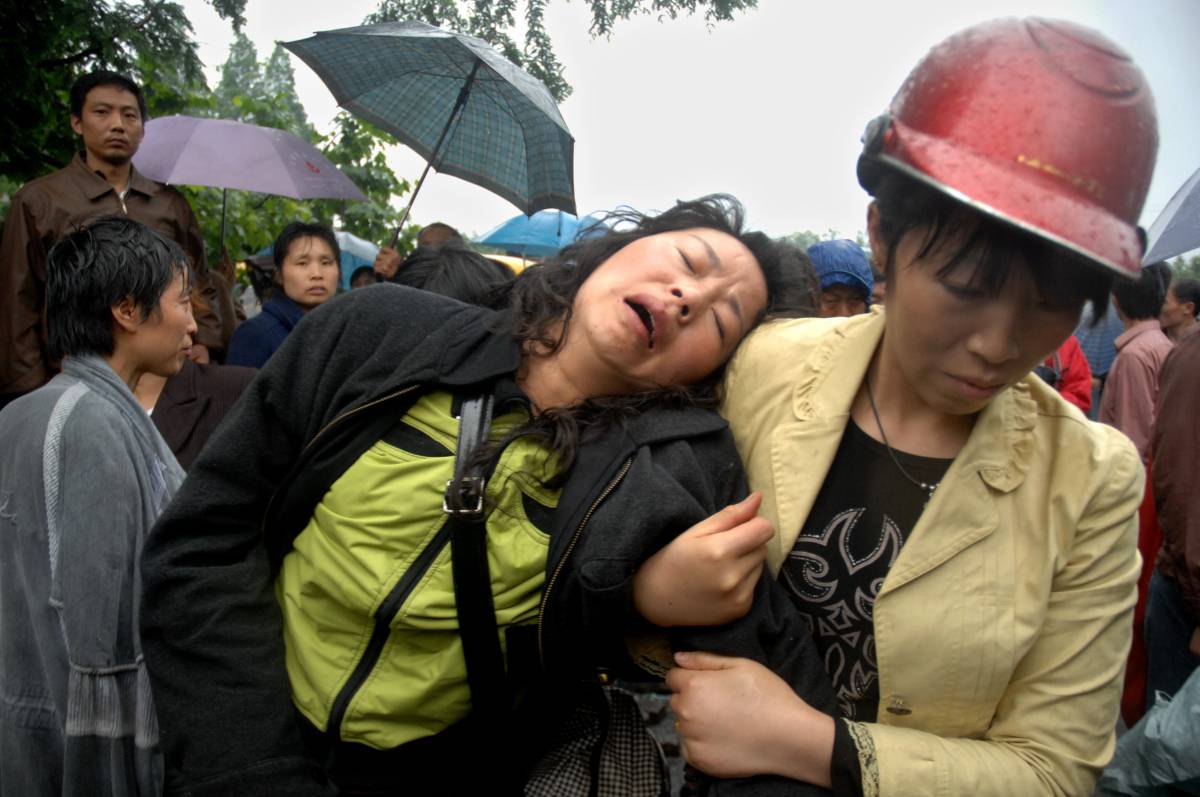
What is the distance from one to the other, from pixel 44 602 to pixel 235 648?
1.01 m

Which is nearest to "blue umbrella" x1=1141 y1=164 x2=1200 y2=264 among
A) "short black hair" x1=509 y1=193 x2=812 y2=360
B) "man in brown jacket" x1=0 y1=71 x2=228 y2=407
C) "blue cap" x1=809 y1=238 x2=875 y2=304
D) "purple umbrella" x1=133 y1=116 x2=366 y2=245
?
"blue cap" x1=809 y1=238 x2=875 y2=304

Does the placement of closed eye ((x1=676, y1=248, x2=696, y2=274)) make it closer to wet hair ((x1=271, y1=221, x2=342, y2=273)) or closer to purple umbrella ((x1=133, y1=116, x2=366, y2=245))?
wet hair ((x1=271, y1=221, x2=342, y2=273))

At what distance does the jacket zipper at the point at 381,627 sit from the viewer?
1.47m

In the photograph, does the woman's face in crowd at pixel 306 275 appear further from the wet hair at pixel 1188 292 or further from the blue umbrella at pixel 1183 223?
the wet hair at pixel 1188 292

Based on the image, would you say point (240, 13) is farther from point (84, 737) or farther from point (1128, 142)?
point (1128, 142)

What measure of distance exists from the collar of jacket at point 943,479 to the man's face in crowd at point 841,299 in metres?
2.40

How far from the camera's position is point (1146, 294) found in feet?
17.1

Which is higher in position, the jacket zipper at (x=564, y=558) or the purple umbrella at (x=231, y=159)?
the purple umbrella at (x=231, y=159)

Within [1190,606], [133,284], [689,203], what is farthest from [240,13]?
[1190,606]

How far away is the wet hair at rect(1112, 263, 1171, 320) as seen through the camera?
5.21m

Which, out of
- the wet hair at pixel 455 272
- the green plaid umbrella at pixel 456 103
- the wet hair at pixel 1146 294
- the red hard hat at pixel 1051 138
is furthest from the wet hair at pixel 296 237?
the wet hair at pixel 1146 294

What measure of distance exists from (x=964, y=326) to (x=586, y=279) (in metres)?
0.81

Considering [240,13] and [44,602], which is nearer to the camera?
[44,602]

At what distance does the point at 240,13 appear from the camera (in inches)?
217
